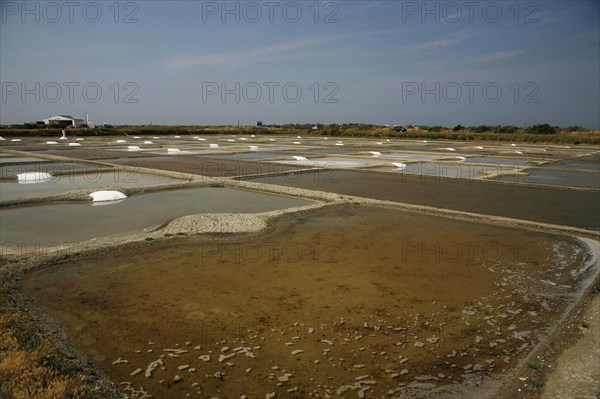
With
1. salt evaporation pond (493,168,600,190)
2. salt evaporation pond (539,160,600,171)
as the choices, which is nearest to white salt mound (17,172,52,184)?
salt evaporation pond (493,168,600,190)

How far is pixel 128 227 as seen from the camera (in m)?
7.11

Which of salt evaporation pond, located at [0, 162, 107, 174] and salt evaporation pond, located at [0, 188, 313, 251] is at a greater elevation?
salt evaporation pond, located at [0, 162, 107, 174]

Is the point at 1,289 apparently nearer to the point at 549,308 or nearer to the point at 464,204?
the point at 549,308

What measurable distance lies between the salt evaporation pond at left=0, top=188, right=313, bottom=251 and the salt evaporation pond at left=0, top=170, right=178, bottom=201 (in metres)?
1.59

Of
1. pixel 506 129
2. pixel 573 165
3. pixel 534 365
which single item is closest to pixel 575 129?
pixel 506 129

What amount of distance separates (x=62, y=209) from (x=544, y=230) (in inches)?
359

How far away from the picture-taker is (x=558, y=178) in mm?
14820

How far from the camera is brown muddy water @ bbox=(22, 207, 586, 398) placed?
3.17 metres

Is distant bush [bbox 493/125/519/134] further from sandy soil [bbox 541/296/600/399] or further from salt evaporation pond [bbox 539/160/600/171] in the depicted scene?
sandy soil [bbox 541/296/600/399]

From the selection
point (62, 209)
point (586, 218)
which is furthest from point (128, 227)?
point (586, 218)

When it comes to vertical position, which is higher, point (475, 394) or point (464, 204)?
point (464, 204)

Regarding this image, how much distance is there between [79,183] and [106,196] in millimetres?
2781

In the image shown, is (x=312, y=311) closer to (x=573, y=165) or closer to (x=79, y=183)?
(x=79, y=183)

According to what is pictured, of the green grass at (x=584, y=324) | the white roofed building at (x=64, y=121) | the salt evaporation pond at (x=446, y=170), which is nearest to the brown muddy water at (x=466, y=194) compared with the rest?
the salt evaporation pond at (x=446, y=170)
